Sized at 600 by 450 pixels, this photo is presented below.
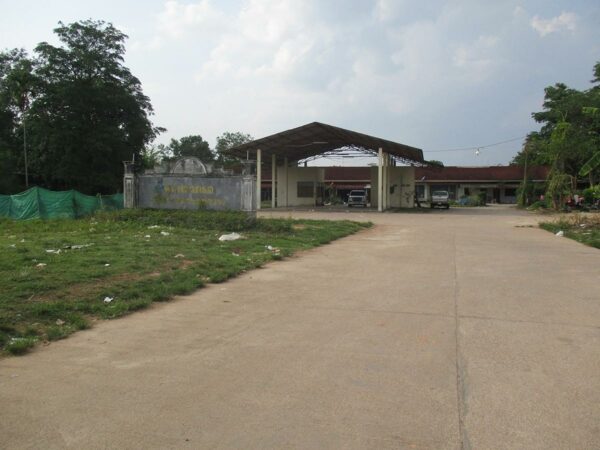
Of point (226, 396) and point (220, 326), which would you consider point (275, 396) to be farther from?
point (220, 326)

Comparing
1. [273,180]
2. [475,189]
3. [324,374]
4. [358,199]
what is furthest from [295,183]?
[324,374]

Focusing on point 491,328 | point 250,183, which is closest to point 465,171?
point 250,183

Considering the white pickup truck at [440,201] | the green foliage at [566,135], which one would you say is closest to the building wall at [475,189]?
the green foliage at [566,135]

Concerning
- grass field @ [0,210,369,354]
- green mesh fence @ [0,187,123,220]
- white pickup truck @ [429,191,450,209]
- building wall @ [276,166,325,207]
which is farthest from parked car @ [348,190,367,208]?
grass field @ [0,210,369,354]

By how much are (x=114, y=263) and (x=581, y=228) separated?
19.1 metres

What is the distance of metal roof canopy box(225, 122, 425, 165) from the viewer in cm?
3850

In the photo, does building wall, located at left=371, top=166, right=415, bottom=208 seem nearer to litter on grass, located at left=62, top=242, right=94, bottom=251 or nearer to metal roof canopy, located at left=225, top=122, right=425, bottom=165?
metal roof canopy, located at left=225, top=122, right=425, bottom=165

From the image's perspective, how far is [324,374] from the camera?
4785mm

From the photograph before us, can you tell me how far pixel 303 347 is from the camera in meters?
5.59

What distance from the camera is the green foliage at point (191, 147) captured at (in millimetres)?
90188

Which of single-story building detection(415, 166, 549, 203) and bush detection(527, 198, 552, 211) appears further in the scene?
single-story building detection(415, 166, 549, 203)

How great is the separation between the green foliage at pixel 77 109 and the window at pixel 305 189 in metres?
14.6

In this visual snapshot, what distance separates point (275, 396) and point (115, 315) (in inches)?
133

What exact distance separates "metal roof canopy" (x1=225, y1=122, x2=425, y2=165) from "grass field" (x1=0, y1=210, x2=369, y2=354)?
19938mm
